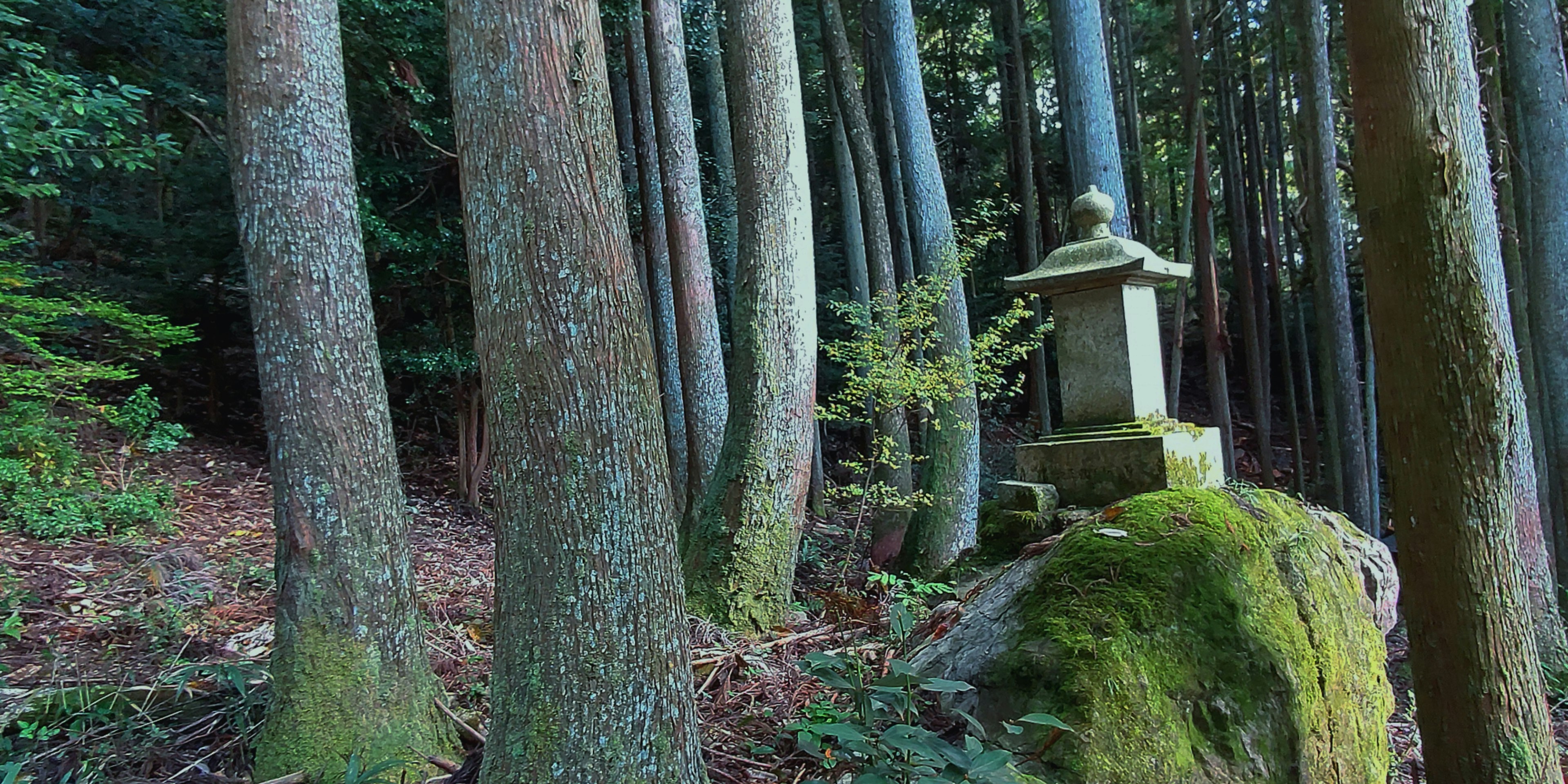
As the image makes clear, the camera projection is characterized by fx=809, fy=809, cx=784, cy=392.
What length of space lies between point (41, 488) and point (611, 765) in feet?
18.4

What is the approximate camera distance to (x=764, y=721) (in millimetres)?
3572

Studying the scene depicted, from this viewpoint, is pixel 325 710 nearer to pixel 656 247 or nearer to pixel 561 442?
pixel 561 442

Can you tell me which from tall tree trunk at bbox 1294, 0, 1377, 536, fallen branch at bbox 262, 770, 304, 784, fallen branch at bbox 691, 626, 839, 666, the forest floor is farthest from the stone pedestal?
tall tree trunk at bbox 1294, 0, 1377, 536

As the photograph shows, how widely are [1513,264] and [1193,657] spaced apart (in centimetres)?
959

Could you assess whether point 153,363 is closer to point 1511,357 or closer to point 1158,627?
point 1158,627

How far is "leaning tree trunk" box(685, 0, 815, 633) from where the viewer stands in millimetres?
4980

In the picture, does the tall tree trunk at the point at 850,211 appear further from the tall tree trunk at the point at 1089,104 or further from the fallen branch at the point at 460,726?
the fallen branch at the point at 460,726

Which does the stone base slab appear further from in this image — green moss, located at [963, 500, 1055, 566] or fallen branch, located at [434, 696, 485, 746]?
fallen branch, located at [434, 696, 485, 746]

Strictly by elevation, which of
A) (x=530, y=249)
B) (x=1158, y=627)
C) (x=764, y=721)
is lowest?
(x=764, y=721)

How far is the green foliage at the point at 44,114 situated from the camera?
4.65 m

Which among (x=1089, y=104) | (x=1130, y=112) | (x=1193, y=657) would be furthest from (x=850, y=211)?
(x=1193, y=657)

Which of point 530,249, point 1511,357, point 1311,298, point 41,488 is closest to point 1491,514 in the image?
point 1511,357

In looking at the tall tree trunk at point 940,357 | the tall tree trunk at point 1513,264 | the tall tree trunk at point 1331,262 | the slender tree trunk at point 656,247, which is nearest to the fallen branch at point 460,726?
the slender tree trunk at point 656,247

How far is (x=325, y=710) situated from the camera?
10.7 feet
